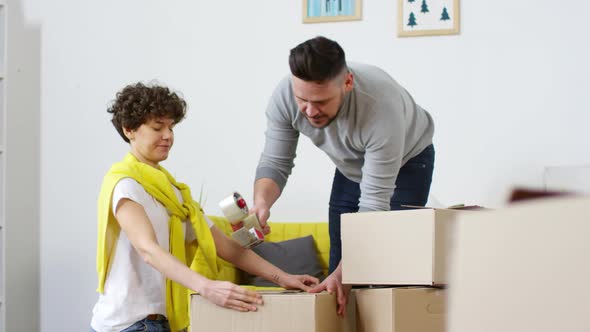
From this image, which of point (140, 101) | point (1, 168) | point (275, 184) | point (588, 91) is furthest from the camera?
point (1, 168)

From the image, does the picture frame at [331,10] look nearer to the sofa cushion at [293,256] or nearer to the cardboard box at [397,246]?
the sofa cushion at [293,256]

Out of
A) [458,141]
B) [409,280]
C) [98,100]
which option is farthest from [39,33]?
[409,280]

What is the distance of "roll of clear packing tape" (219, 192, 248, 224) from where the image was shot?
6.86ft

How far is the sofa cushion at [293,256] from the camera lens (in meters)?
3.55

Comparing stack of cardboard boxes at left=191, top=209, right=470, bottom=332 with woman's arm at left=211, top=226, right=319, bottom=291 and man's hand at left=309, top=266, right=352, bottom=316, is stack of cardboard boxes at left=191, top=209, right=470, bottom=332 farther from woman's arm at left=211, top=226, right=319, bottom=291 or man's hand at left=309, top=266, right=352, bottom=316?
woman's arm at left=211, top=226, right=319, bottom=291

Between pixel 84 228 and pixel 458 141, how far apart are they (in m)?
1.90

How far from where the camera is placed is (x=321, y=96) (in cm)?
201

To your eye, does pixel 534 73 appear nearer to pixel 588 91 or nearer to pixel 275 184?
pixel 588 91

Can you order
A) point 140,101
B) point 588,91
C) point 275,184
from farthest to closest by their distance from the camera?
1. point 588,91
2. point 275,184
3. point 140,101

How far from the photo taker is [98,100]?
415 cm

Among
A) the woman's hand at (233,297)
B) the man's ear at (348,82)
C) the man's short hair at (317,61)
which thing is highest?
the man's short hair at (317,61)

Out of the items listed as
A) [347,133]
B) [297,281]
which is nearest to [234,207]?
[297,281]

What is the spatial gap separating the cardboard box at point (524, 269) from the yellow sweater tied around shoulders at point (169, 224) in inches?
62.1

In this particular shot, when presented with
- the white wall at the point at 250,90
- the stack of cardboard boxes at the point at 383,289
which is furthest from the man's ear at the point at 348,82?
the white wall at the point at 250,90
